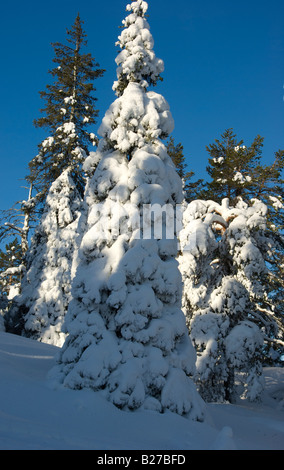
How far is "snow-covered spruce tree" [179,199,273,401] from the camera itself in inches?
477

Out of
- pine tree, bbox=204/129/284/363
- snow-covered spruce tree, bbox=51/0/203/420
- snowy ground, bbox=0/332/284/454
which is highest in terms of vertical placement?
pine tree, bbox=204/129/284/363

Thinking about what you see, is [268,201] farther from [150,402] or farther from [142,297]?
[150,402]

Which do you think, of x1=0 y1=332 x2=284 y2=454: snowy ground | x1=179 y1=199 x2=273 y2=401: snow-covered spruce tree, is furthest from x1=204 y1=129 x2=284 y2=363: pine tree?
x1=0 y1=332 x2=284 y2=454: snowy ground

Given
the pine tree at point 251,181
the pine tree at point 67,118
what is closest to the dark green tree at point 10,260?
the pine tree at point 67,118

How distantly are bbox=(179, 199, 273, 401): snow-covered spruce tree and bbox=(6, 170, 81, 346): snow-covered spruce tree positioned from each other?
6.50m

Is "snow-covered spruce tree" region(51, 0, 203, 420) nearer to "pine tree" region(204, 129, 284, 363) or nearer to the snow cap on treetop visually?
the snow cap on treetop

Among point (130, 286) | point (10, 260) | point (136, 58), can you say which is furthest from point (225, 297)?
point (10, 260)

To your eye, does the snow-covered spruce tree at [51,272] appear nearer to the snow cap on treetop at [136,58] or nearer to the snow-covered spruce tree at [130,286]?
the snow-covered spruce tree at [130,286]

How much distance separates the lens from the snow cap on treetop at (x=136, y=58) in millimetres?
10297

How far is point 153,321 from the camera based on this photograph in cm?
750

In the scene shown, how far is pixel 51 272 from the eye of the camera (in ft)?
59.5

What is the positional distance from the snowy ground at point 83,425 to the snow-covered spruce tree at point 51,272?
8.72m

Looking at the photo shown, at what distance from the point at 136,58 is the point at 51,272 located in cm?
1146
